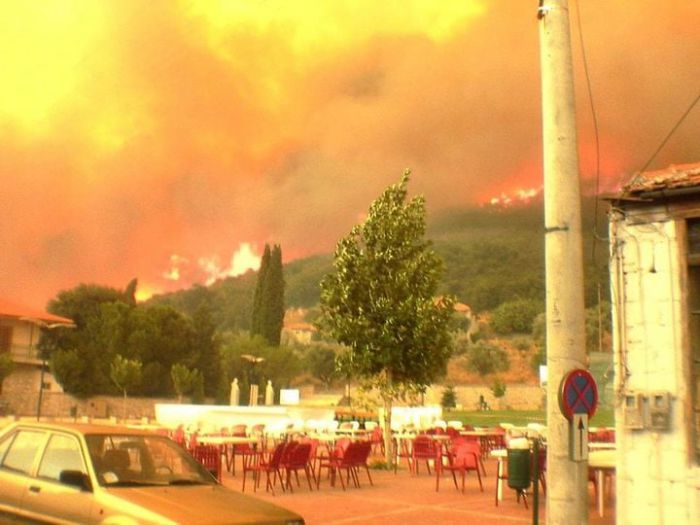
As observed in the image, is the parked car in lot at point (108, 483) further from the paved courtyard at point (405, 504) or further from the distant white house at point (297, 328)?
the distant white house at point (297, 328)

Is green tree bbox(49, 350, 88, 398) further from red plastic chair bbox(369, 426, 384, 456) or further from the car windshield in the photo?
the car windshield

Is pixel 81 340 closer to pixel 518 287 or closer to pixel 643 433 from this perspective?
pixel 643 433

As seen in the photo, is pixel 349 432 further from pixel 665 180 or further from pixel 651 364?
pixel 665 180

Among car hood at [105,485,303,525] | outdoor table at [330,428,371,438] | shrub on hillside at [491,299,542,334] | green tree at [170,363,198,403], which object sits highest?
shrub on hillside at [491,299,542,334]

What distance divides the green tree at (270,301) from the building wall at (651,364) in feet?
224

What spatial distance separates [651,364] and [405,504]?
234 inches

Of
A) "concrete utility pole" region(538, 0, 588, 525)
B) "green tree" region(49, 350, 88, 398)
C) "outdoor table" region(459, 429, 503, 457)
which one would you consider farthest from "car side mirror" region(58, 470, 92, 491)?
"green tree" region(49, 350, 88, 398)

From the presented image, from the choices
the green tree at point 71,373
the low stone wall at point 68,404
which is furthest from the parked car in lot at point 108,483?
the green tree at point 71,373

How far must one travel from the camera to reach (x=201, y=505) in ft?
21.9

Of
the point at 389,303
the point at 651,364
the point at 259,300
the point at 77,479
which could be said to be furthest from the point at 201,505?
the point at 259,300

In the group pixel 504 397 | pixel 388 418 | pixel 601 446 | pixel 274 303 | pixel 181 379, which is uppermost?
pixel 274 303

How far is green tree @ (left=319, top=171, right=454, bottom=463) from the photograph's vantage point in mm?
20344

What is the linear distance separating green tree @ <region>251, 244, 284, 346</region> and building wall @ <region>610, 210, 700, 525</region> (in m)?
68.3

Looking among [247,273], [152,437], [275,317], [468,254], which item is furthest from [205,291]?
[152,437]
